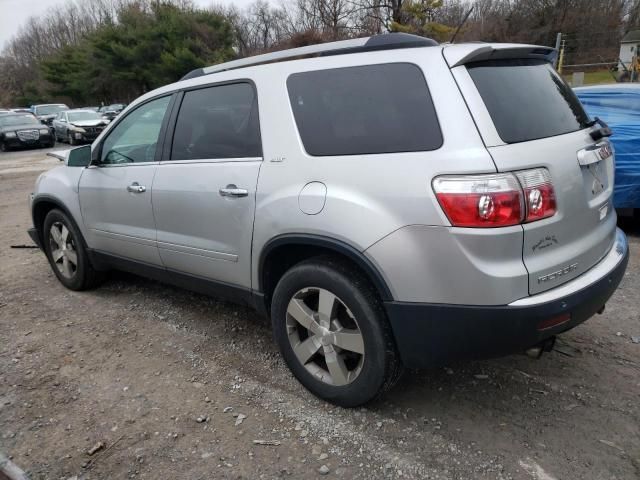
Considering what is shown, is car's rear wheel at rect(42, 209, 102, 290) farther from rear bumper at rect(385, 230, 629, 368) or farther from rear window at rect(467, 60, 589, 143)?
rear window at rect(467, 60, 589, 143)

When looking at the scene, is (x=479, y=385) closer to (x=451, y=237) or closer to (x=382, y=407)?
(x=382, y=407)

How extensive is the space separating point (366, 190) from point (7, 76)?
82019mm

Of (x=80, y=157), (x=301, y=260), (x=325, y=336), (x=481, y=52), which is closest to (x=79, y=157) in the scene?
(x=80, y=157)

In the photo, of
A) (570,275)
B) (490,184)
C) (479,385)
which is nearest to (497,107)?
(490,184)

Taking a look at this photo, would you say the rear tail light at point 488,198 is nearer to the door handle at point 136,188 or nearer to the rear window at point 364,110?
the rear window at point 364,110

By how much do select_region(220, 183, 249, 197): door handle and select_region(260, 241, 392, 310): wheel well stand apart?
374 millimetres

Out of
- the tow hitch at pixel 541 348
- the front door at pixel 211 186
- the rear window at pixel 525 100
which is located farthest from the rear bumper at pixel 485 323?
the front door at pixel 211 186

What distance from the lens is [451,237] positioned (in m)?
2.19

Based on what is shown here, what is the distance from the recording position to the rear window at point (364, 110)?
7.80 feet

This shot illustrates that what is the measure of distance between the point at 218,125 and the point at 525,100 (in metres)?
1.81

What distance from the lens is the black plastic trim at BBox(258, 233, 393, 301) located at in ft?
7.88

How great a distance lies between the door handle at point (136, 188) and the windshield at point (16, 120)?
22064 millimetres

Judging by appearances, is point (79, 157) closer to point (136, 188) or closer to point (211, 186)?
point (136, 188)

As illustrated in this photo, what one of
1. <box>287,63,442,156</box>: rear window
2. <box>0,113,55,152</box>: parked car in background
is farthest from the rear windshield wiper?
<box>0,113,55,152</box>: parked car in background
